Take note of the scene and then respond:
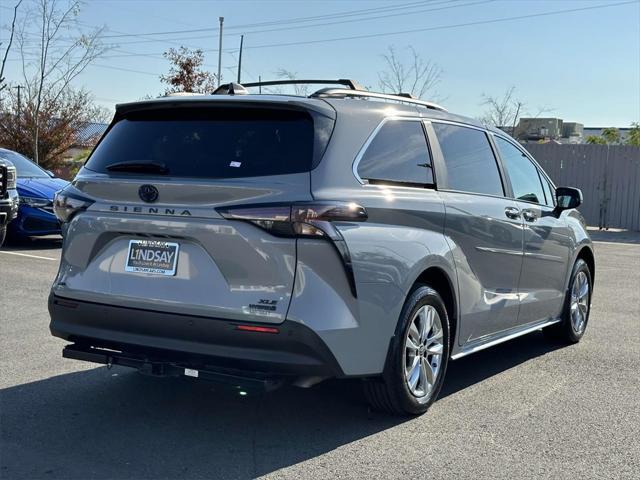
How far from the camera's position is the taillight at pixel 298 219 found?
4043mm

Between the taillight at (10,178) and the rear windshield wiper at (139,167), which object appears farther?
the taillight at (10,178)

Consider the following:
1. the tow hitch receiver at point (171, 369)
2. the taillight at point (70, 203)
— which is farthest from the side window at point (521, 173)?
the taillight at point (70, 203)

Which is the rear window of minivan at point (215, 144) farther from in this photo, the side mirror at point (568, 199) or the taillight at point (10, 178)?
the taillight at point (10, 178)

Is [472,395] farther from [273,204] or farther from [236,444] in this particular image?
[273,204]

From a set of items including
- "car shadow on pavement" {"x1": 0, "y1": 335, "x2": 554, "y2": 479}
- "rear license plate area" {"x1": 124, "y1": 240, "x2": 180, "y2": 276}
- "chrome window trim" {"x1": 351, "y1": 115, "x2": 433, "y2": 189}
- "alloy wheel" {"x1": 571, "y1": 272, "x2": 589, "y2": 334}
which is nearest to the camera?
"car shadow on pavement" {"x1": 0, "y1": 335, "x2": 554, "y2": 479}

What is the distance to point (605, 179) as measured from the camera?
70.7 ft

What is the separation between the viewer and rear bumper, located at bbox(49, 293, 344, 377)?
4.04 meters

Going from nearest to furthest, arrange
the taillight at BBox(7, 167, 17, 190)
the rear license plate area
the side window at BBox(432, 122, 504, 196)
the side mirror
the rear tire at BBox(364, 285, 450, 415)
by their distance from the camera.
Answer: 1. the rear license plate area
2. the rear tire at BBox(364, 285, 450, 415)
3. the side window at BBox(432, 122, 504, 196)
4. the side mirror
5. the taillight at BBox(7, 167, 17, 190)

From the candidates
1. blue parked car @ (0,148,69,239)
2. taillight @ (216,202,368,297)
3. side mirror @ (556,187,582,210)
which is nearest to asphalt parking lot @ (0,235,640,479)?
taillight @ (216,202,368,297)

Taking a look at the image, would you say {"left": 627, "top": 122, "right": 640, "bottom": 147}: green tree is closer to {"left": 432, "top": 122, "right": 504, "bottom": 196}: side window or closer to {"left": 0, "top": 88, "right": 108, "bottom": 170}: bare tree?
{"left": 0, "top": 88, "right": 108, "bottom": 170}: bare tree

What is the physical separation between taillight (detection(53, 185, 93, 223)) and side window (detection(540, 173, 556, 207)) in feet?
13.0

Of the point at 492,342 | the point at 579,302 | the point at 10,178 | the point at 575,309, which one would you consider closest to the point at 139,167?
the point at 492,342

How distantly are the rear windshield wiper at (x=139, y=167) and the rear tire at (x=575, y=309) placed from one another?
410 centimetres

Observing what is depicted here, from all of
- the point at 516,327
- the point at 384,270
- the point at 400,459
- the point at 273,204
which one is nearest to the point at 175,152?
the point at 273,204
